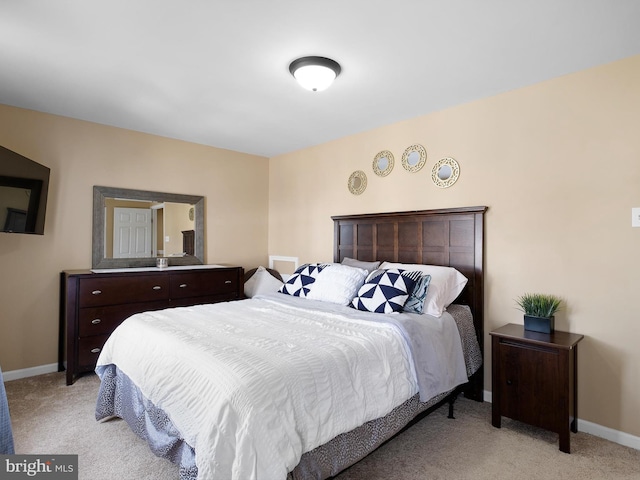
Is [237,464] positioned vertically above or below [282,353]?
below

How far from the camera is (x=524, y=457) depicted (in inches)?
80.2

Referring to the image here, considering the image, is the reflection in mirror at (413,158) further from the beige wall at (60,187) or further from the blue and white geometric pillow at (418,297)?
the beige wall at (60,187)

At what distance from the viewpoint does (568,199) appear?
2436 mm

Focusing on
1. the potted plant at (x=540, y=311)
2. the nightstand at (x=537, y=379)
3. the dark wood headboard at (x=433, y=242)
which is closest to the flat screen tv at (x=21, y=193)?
the dark wood headboard at (x=433, y=242)

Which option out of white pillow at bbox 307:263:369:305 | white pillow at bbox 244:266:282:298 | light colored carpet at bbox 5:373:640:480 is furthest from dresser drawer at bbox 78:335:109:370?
white pillow at bbox 307:263:369:305

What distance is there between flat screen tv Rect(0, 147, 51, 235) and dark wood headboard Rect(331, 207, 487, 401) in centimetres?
275

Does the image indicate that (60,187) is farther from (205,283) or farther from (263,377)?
(263,377)

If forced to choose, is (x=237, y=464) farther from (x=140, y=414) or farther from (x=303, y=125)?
(x=303, y=125)

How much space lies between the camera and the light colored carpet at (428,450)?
1.89 meters

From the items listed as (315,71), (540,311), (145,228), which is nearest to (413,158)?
(315,71)

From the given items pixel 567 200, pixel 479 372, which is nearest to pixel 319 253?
pixel 479 372

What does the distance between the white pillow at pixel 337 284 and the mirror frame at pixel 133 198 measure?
74.5 inches

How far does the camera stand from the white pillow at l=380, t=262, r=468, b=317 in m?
2.50

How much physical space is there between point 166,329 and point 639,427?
2.93 meters
